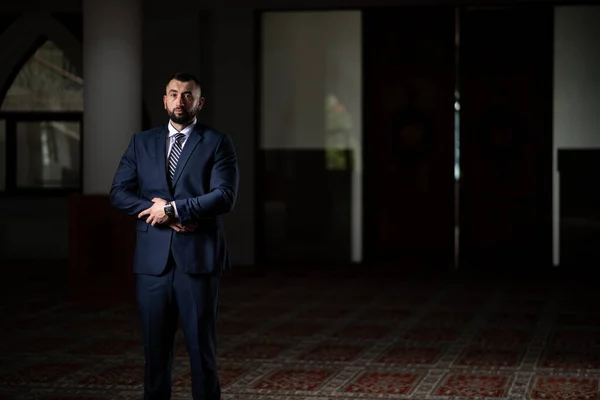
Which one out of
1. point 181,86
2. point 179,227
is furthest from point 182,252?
point 181,86

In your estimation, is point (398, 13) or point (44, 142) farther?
point (44, 142)

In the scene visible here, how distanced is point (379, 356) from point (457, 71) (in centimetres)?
624

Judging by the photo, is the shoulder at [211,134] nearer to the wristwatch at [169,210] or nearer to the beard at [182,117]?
the beard at [182,117]

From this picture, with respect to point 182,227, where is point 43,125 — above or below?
above

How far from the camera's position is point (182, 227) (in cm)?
446

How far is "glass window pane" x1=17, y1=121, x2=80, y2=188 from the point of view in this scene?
13.5 metres

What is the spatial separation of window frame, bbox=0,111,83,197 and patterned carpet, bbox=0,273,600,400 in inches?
114

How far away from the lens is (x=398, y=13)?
41.6ft

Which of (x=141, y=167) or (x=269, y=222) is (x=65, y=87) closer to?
(x=269, y=222)

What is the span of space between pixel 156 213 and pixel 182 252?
18 cm

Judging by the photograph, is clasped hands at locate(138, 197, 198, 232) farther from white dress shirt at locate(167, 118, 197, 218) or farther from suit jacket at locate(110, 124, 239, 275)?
white dress shirt at locate(167, 118, 197, 218)

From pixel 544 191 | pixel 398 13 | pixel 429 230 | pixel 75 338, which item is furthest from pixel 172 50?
pixel 75 338

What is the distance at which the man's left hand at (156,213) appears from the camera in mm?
4426

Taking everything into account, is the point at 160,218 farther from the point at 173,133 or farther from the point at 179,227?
the point at 173,133
